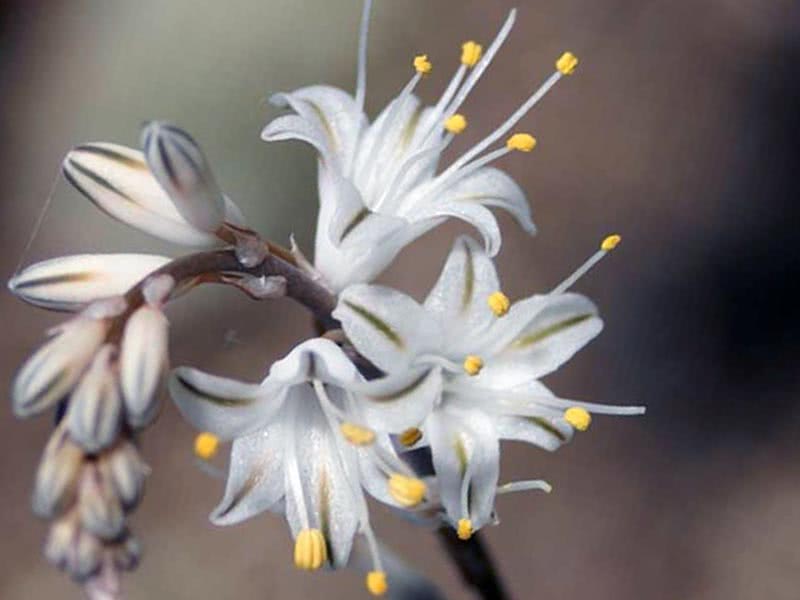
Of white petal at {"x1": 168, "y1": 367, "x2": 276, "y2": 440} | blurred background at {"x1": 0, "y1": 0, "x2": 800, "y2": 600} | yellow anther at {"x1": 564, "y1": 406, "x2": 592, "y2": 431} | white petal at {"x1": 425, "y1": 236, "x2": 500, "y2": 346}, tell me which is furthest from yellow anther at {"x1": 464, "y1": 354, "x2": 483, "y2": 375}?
blurred background at {"x1": 0, "y1": 0, "x2": 800, "y2": 600}

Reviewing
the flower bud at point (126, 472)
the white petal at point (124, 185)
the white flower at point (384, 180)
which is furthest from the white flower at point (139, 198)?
the flower bud at point (126, 472)

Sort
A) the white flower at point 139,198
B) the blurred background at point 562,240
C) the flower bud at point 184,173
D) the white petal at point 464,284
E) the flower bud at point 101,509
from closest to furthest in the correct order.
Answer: the flower bud at point 101,509 < the flower bud at point 184,173 < the white flower at point 139,198 < the white petal at point 464,284 < the blurred background at point 562,240

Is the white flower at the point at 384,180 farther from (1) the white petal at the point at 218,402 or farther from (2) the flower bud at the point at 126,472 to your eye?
(2) the flower bud at the point at 126,472

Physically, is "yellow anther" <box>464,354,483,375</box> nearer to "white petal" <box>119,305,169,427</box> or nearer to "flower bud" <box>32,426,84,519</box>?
"white petal" <box>119,305,169,427</box>

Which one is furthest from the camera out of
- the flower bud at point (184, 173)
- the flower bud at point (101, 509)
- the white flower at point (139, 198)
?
the white flower at point (139, 198)

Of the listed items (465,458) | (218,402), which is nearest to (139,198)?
(218,402)

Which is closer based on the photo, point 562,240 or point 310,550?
point 310,550

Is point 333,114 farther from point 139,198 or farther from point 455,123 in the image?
point 139,198

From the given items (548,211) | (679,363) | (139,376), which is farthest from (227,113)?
(139,376)
